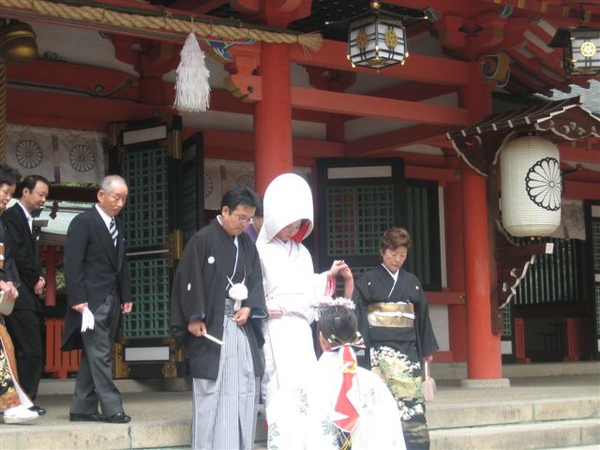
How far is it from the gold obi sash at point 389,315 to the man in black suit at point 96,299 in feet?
5.25

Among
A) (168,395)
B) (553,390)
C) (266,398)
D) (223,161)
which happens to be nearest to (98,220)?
(266,398)

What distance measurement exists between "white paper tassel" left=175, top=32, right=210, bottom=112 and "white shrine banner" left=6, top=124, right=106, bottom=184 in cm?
208

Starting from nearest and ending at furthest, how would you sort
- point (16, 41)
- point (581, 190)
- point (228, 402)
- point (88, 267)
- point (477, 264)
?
point (228, 402) → point (88, 267) → point (16, 41) → point (477, 264) → point (581, 190)

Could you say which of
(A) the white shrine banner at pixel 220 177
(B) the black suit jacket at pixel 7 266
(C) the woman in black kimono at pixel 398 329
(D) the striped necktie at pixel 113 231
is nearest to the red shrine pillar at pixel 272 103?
(C) the woman in black kimono at pixel 398 329

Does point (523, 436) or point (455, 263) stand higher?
point (455, 263)

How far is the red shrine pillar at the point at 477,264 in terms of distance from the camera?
33.1ft

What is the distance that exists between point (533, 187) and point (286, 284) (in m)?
3.96

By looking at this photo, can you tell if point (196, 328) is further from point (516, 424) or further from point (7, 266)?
point (516, 424)

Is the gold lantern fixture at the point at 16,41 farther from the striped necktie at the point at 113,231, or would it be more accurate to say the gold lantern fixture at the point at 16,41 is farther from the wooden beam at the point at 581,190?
the wooden beam at the point at 581,190

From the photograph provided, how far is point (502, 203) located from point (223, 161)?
9.45ft

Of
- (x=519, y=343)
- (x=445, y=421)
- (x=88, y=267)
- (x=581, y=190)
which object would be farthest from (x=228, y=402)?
(x=581, y=190)

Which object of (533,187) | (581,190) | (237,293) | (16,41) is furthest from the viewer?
(581,190)

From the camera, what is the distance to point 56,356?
10570 mm

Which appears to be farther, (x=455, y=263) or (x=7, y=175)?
(x=455, y=263)
